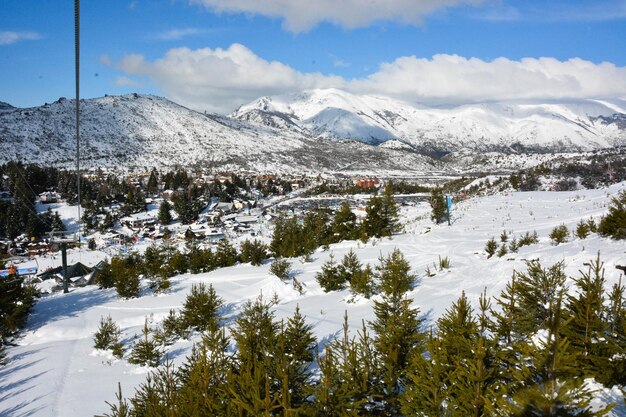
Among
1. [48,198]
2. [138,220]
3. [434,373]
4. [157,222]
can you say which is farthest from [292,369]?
[48,198]

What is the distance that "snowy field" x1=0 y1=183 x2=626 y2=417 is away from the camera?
1069cm

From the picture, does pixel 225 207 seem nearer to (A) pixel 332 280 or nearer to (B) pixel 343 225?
(B) pixel 343 225

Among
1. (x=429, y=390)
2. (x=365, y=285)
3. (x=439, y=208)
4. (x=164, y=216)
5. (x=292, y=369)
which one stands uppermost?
(x=439, y=208)

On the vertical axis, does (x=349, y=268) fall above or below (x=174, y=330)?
above

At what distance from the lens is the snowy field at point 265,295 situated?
35.1ft

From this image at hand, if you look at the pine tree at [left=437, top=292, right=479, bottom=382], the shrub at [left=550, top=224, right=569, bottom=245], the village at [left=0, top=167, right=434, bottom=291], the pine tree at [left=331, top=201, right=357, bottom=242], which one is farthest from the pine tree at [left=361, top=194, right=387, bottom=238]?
the pine tree at [left=437, top=292, right=479, bottom=382]

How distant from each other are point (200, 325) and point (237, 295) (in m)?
5.02

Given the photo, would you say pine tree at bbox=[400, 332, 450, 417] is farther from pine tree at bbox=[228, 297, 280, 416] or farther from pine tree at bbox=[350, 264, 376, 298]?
pine tree at bbox=[350, 264, 376, 298]

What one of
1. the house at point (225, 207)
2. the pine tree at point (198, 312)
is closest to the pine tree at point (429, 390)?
the pine tree at point (198, 312)

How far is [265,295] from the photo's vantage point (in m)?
18.5

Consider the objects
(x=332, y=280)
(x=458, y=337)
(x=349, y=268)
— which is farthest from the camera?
(x=349, y=268)

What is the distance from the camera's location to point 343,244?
92.7 feet

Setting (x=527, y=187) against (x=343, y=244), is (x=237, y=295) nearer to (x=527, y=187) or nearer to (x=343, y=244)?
(x=343, y=244)

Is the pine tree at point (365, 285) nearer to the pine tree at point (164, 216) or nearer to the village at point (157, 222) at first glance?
the village at point (157, 222)
